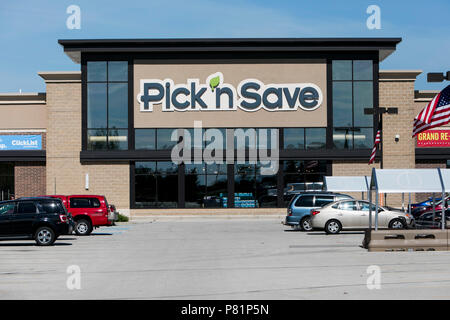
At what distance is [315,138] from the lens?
4838 cm

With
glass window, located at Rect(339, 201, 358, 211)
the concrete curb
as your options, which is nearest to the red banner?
the concrete curb

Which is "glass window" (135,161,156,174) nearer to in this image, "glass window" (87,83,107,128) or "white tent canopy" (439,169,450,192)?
"glass window" (87,83,107,128)

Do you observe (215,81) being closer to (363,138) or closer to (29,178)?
(363,138)

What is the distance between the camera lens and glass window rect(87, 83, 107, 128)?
47781mm

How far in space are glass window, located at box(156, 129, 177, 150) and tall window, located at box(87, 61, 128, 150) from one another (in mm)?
2269

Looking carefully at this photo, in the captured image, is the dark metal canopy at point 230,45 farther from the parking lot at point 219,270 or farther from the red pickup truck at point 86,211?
the parking lot at point 219,270

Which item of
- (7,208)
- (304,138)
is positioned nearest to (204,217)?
(304,138)

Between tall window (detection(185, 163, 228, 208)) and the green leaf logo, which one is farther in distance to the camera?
the green leaf logo

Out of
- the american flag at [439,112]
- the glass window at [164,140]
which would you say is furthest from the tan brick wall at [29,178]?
the american flag at [439,112]

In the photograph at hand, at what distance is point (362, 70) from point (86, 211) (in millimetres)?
25333

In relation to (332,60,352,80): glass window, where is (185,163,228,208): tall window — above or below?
below

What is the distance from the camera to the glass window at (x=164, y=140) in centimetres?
4781
